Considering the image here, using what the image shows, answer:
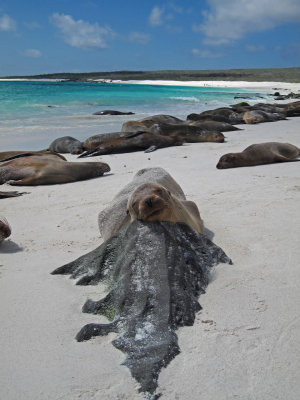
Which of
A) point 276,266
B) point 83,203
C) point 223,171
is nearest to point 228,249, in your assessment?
point 276,266

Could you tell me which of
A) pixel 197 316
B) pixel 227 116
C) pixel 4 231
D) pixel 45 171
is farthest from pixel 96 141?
pixel 197 316

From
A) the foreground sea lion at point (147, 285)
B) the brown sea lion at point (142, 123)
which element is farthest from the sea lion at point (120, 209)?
the brown sea lion at point (142, 123)

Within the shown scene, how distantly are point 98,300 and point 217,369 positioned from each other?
1029 mm

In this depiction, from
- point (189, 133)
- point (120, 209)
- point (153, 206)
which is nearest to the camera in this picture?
point (153, 206)

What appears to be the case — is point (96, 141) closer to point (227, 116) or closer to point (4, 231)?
point (4, 231)

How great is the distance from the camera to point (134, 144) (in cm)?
1064

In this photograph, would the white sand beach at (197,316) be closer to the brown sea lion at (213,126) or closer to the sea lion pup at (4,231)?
the sea lion pup at (4,231)

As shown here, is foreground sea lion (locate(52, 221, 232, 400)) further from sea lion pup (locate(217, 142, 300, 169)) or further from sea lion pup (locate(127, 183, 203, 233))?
sea lion pup (locate(217, 142, 300, 169))

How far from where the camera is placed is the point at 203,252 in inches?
134

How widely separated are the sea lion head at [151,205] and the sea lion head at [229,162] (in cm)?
437

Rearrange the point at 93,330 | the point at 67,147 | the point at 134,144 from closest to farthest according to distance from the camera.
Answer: the point at 93,330, the point at 134,144, the point at 67,147

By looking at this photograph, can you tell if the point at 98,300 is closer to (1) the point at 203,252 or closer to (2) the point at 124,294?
(2) the point at 124,294

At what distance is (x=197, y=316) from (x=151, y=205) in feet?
2.90

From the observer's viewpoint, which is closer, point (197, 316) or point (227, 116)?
point (197, 316)
